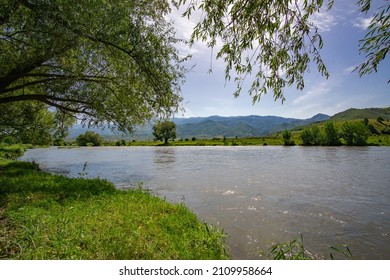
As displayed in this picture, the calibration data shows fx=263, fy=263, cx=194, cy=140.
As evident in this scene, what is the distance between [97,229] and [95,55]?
9.28 m

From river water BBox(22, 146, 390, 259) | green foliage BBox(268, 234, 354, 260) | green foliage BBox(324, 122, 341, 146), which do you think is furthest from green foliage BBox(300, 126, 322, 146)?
green foliage BBox(268, 234, 354, 260)

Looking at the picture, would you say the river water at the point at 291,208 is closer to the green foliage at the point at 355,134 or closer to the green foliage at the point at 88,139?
the green foliage at the point at 355,134

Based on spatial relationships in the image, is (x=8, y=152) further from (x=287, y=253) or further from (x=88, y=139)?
(x=88, y=139)

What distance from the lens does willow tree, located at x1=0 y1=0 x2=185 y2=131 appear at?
369 inches

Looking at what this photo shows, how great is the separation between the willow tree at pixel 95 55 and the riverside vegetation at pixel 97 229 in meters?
5.62

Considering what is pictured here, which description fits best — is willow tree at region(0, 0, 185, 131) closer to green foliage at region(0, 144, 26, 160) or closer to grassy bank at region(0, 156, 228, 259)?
grassy bank at region(0, 156, 228, 259)

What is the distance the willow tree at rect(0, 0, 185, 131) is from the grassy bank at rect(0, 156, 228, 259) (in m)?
5.59

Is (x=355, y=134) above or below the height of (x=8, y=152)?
above

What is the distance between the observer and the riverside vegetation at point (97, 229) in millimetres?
6734

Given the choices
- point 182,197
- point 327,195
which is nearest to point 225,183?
point 182,197

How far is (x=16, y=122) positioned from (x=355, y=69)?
1048 inches

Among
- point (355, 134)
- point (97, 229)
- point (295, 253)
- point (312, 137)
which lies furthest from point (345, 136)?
point (97, 229)

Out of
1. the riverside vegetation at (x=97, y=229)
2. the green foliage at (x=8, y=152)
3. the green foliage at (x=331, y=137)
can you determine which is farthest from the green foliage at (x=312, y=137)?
the riverside vegetation at (x=97, y=229)

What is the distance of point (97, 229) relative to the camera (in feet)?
A: 27.4
